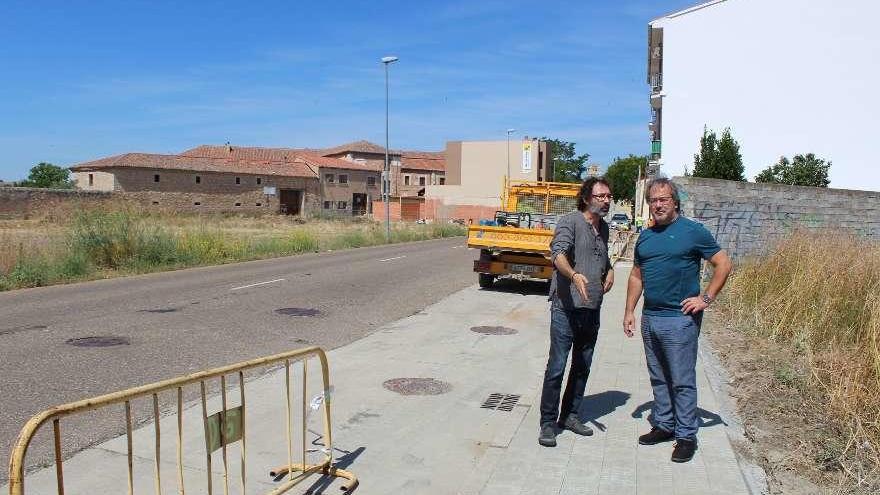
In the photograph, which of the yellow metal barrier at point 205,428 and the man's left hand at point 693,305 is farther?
the man's left hand at point 693,305

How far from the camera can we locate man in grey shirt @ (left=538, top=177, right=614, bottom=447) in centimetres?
534

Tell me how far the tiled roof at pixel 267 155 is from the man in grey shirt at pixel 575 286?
71769mm

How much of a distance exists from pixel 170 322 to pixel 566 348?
23.5 ft

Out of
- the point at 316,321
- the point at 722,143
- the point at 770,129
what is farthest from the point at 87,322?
the point at 770,129

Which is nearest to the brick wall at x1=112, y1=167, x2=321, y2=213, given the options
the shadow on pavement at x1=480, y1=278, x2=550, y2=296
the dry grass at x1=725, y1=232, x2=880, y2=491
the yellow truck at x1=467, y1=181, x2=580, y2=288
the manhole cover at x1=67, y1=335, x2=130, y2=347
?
the shadow on pavement at x1=480, y1=278, x2=550, y2=296

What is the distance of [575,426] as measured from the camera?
18.6 ft

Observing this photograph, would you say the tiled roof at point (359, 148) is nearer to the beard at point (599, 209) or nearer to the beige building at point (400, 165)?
the beige building at point (400, 165)

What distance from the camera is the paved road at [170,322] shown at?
6965mm

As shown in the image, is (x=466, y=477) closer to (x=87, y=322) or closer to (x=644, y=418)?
(x=644, y=418)

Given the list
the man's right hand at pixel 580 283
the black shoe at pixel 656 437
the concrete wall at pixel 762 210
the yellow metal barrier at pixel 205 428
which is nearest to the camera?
the yellow metal barrier at pixel 205 428

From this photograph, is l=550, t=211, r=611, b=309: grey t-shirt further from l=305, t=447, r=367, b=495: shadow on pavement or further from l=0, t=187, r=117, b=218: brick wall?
l=0, t=187, r=117, b=218: brick wall

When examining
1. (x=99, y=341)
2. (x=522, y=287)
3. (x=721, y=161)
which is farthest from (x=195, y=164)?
(x=99, y=341)

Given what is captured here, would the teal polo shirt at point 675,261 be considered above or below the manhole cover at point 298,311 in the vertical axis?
above

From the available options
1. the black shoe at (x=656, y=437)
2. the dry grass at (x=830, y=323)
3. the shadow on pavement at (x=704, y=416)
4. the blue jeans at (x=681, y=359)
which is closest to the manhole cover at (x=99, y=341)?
the shadow on pavement at (x=704, y=416)
